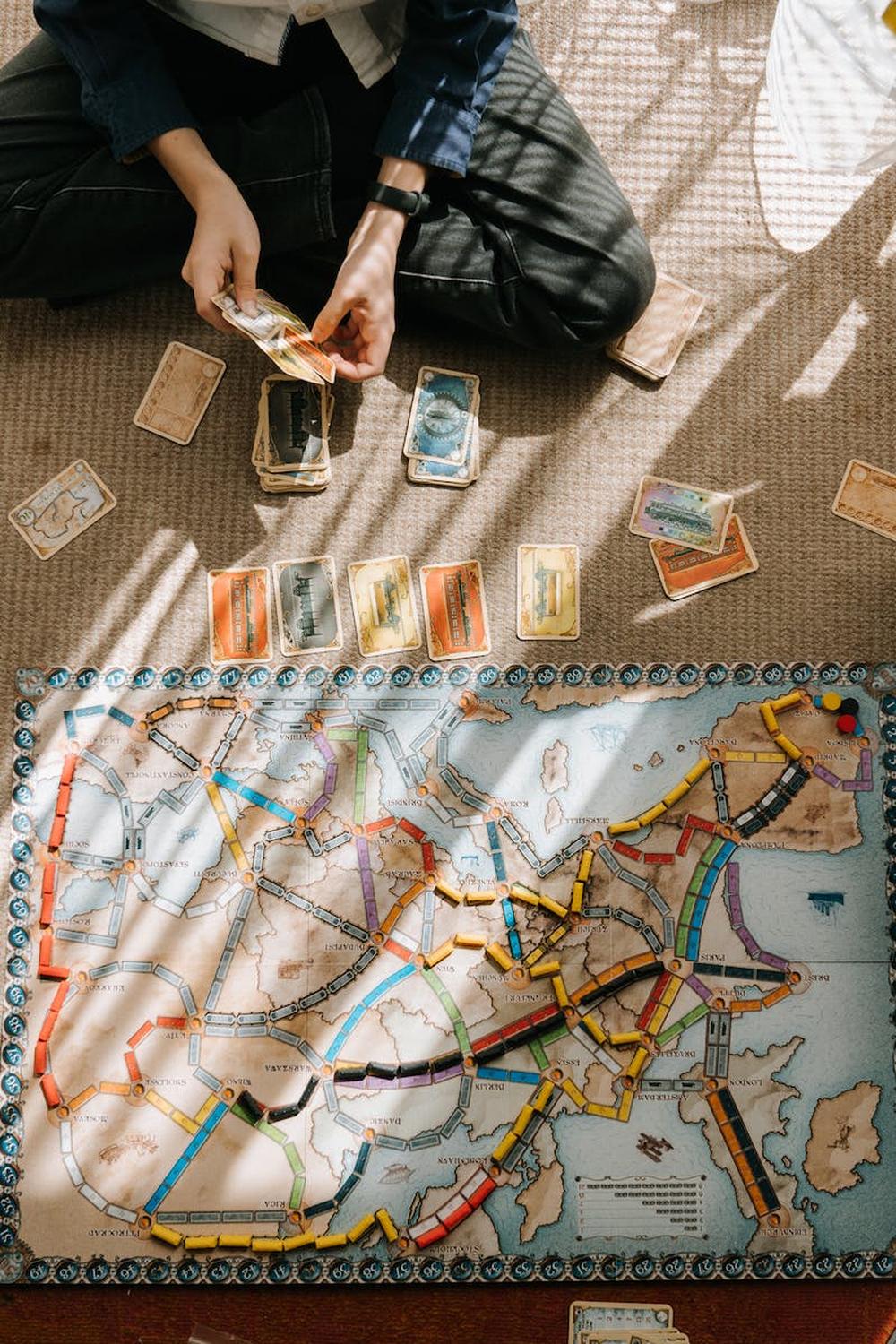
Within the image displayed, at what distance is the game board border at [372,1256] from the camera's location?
1.43 meters

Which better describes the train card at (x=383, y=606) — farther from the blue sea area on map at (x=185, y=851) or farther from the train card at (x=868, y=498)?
the train card at (x=868, y=498)

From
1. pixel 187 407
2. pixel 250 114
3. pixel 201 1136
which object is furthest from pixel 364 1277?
pixel 250 114

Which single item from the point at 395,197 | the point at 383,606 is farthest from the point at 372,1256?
the point at 395,197

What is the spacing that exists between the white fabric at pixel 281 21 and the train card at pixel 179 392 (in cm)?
39

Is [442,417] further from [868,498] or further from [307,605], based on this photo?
[868,498]

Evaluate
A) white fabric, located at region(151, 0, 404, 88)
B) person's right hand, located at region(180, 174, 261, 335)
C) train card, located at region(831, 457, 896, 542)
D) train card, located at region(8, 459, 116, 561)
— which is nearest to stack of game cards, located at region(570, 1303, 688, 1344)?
train card, located at region(831, 457, 896, 542)

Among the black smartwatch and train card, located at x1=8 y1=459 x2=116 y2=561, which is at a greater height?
the black smartwatch

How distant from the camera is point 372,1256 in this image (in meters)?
1.44

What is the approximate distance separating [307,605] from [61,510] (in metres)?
0.37

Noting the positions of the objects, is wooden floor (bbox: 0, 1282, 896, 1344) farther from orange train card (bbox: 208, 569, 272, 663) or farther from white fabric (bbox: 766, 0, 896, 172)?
white fabric (bbox: 766, 0, 896, 172)

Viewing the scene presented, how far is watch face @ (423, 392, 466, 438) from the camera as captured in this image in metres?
1.60

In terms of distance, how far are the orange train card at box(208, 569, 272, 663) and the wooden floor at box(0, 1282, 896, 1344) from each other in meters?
0.81

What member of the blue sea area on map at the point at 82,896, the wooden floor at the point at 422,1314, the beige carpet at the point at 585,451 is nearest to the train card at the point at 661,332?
the beige carpet at the point at 585,451

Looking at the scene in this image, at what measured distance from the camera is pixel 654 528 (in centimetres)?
158
